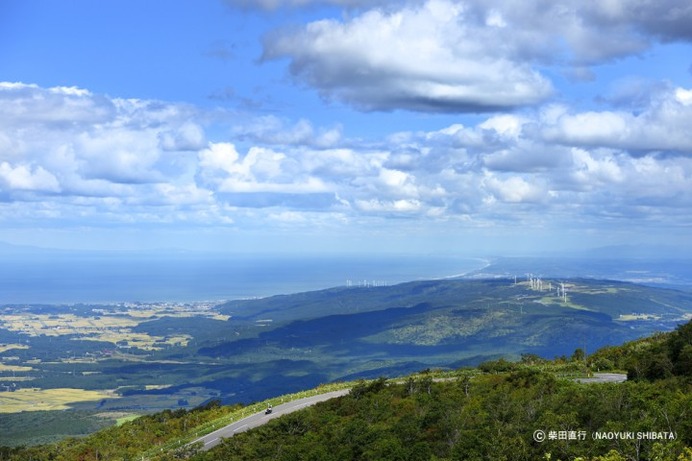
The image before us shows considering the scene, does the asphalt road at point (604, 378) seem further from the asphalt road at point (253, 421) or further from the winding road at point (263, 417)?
the asphalt road at point (253, 421)

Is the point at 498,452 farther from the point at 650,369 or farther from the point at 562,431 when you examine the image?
the point at 650,369

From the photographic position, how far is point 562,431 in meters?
36.3

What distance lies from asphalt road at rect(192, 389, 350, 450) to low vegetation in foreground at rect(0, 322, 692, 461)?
115 inches

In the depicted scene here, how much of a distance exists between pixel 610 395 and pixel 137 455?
4781cm

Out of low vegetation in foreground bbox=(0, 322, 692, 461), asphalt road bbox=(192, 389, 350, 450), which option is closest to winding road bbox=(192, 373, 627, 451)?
asphalt road bbox=(192, 389, 350, 450)

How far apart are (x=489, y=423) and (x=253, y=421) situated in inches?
1188

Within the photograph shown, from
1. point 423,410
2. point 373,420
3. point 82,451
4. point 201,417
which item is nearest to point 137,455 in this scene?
point 82,451

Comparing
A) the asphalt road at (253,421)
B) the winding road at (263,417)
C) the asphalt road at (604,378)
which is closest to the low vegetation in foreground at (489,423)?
the asphalt road at (604,378)

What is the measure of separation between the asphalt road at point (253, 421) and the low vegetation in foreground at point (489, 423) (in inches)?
115

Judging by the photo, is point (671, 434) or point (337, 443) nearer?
point (671, 434)

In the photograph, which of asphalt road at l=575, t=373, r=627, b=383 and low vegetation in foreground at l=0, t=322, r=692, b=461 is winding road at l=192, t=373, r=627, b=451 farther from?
low vegetation in foreground at l=0, t=322, r=692, b=461

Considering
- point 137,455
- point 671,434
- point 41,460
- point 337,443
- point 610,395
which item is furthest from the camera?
point 41,460

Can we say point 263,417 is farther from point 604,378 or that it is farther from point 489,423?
point 604,378

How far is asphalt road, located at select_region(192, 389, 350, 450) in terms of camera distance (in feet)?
200
